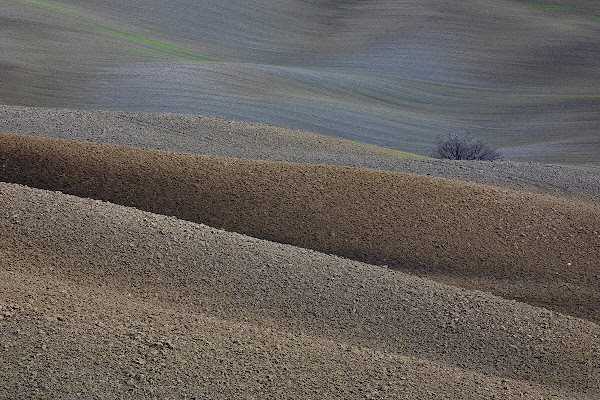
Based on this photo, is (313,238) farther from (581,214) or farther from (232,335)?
(581,214)

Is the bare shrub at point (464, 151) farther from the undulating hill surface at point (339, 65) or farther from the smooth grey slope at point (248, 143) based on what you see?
the smooth grey slope at point (248, 143)

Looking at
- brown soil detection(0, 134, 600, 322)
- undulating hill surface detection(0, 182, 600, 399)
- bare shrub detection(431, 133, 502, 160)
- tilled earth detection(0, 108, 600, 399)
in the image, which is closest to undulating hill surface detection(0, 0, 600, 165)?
bare shrub detection(431, 133, 502, 160)

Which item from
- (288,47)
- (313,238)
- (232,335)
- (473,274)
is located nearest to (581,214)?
(473,274)

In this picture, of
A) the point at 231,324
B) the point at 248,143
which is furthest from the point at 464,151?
the point at 231,324

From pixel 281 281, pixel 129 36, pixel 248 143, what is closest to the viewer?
pixel 281 281

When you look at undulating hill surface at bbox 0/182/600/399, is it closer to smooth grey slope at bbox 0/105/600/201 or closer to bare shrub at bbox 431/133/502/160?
smooth grey slope at bbox 0/105/600/201

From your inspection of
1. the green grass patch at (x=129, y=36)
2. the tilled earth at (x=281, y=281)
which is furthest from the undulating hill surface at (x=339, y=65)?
the tilled earth at (x=281, y=281)

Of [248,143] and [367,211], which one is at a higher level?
[248,143]

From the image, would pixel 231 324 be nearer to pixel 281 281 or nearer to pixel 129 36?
pixel 281 281
